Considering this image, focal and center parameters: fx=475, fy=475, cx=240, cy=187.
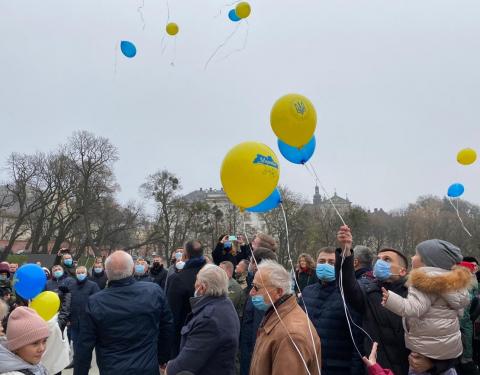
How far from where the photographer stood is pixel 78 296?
25.7 ft

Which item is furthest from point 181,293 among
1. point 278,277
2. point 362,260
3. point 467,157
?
point 467,157

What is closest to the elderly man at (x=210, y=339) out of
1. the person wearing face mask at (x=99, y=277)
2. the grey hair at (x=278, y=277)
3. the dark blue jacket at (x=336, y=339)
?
the grey hair at (x=278, y=277)

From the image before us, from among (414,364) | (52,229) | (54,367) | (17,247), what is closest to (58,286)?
(54,367)

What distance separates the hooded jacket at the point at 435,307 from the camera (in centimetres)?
336

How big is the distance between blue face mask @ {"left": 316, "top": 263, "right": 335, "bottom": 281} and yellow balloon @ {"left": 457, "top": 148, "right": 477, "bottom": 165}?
576 centimetres

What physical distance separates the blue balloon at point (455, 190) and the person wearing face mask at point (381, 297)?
21.4ft

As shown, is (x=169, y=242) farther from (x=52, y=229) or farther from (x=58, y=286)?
(x=58, y=286)

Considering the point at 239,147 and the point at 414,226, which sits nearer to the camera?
the point at 239,147

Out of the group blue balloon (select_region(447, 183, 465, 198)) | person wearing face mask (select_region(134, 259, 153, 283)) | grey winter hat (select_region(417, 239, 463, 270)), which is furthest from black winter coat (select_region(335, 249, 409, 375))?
blue balloon (select_region(447, 183, 465, 198))

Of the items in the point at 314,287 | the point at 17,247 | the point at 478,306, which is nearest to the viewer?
the point at 314,287

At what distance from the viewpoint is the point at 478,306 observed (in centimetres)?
556

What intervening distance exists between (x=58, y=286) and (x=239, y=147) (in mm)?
5340

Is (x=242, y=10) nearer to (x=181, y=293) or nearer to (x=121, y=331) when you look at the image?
(x=181, y=293)

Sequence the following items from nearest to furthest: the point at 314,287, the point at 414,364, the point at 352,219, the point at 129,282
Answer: the point at 414,364 < the point at 129,282 < the point at 314,287 < the point at 352,219
